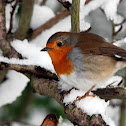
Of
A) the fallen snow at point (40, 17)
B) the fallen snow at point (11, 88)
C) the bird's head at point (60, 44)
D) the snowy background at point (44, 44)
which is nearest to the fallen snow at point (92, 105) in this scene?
the snowy background at point (44, 44)

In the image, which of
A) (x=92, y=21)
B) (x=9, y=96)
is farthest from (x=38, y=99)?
(x=92, y=21)

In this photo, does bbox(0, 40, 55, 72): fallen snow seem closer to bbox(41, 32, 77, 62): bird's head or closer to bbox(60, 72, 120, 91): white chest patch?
bbox(41, 32, 77, 62): bird's head

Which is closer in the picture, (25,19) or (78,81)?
(78,81)

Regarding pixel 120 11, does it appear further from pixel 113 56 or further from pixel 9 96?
pixel 9 96

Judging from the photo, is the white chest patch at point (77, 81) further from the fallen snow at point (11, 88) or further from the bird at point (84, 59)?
the fallen snow at point (11, 88)

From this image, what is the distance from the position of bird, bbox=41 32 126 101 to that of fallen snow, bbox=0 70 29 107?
727 mm

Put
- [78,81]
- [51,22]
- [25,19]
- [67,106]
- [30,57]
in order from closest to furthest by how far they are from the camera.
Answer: [67,106], [78,81], [30,57], [25,19], [51,22]

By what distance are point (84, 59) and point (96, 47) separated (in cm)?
15

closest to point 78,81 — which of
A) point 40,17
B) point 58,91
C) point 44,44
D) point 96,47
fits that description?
point 58,91

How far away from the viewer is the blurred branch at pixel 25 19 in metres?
2.43

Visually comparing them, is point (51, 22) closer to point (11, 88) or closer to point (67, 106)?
point (11, 88)

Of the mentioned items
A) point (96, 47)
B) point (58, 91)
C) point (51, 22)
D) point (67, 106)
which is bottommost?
point (67, 106)

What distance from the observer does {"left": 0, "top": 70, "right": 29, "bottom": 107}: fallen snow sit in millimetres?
2506

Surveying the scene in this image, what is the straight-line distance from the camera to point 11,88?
101 inches
